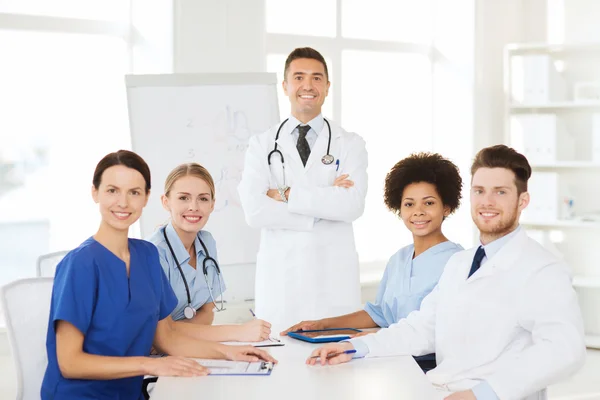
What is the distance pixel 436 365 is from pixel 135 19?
2911 mm

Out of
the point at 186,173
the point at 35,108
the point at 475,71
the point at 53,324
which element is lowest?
the point at 53,324

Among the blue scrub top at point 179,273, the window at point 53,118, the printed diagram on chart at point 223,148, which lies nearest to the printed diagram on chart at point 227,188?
the printed diagram on chart at point 223,148

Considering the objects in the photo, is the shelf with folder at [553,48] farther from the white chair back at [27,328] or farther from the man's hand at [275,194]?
the white chair back at [27,328]

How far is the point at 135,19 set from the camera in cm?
422

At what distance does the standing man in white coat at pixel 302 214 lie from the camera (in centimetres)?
305

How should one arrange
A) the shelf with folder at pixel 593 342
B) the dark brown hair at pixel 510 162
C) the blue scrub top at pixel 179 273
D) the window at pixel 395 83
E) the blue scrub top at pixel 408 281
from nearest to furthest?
the dark brown hair at pixel 510 162, the blue scrub top at pixel 408 281, the blue scrub top at pixel 179 273, the shelf with folder at pixel 593 342, the window at pixel 395 83

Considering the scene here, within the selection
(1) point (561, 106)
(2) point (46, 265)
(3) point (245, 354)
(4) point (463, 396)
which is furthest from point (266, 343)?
(1) point (561, 106)

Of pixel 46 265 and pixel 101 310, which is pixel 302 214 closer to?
pixel 46 265

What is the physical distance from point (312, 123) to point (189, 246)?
95 centimetres

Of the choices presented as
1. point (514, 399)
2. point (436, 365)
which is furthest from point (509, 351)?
point (436, 365)

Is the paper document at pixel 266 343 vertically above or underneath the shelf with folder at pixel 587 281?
above

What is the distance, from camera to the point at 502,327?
178cm

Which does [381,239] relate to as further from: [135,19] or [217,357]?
[217,357]

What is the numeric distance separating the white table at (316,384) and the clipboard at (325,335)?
21 cm
